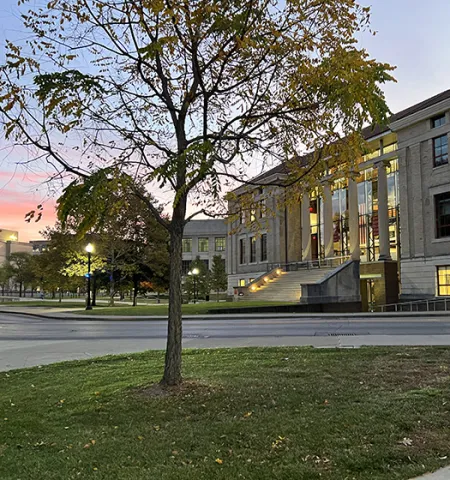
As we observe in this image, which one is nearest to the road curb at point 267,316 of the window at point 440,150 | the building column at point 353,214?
the window at point 440,150

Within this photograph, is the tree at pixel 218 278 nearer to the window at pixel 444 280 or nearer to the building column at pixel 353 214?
the building column at pixel 353 214

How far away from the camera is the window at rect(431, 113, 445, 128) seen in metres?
35.1

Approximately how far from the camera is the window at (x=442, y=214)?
3478 centimetres

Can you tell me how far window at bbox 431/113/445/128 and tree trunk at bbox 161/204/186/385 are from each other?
1267 inches

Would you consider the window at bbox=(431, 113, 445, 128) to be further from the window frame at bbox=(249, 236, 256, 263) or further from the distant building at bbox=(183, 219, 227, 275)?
the distant building at bbox=(183, 219, 227, 275)

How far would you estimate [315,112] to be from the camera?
8211 millimetres

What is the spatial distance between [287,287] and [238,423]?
3697 centimetres

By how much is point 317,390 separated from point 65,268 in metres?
37.2

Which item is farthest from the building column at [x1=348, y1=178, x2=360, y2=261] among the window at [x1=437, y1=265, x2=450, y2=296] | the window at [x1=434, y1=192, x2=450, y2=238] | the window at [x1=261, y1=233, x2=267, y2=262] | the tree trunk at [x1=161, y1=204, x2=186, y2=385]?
the tree trunk at [x1=161, y1=204, x2=186, y2=385]

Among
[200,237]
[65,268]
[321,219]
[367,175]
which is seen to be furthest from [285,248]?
[200,237]

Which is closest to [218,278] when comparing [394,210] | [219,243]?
[394,210]

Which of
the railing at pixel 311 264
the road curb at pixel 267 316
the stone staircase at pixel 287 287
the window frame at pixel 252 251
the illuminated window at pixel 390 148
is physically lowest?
the road curb at pixel 267 316

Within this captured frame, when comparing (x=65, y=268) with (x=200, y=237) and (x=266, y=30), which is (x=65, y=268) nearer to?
(x=266, y=30)

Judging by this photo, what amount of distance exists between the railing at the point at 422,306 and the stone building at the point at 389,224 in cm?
77
